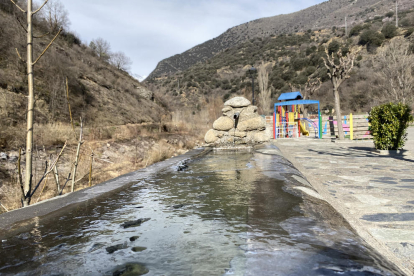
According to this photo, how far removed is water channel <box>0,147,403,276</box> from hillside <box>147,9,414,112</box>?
2164cm

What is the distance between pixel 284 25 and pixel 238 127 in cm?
5417

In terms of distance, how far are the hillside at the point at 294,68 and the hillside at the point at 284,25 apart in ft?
19.7

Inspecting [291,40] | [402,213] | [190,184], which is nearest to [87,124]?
[190,184]

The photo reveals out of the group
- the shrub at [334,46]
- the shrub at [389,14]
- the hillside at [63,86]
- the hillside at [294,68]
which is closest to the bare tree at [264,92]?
the hillside at [294,68]

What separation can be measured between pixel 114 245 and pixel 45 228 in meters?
0.70

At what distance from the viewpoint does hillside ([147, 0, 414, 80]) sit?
49281mm

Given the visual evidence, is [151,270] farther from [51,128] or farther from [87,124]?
[87,124]

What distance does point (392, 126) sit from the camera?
7129 mm

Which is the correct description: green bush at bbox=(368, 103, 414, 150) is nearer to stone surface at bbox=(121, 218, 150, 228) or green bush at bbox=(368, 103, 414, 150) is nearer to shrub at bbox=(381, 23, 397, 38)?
stone surface at bbox=(121, 218, 150, 228)

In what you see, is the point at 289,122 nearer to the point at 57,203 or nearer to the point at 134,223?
the point at 57,203

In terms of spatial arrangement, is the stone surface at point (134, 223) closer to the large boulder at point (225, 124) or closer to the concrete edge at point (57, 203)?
the concrete edge at point (57, 203)

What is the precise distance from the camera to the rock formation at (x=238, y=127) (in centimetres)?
1073

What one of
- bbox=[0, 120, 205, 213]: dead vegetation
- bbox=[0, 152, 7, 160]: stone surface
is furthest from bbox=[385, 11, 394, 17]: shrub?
bbox=[0, 152, 7, 160]: stone surface

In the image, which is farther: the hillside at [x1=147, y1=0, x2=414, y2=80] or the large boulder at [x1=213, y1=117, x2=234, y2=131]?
the hillside at [x1=147, y1=0, x2=414, y2=80]
